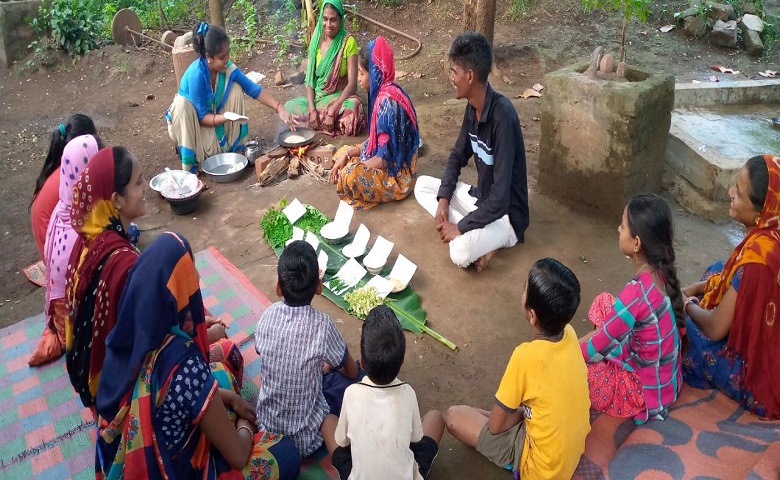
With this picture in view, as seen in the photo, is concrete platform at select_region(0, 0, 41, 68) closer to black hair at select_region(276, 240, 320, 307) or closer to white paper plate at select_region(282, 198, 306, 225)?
white paper plate at select_region(282, 198, 306, 225)

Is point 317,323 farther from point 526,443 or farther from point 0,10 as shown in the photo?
point 0,10

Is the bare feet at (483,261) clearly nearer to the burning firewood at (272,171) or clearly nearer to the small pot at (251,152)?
the burning firewood at (272,171)

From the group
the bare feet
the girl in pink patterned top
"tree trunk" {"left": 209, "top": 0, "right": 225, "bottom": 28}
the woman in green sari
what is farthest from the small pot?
the girl in pink patterned top

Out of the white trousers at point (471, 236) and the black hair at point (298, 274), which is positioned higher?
the black hair at point (298, 274)

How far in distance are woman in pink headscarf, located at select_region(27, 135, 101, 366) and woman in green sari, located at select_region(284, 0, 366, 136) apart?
319 centimetres

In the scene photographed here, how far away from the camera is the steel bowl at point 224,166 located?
17.2ft

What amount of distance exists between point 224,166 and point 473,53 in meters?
2.84

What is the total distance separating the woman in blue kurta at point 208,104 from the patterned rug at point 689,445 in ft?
13.6

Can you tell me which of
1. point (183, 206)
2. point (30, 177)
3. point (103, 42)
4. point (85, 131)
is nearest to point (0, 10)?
point (103, 42)

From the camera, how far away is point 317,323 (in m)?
2.50

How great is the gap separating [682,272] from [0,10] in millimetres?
9134

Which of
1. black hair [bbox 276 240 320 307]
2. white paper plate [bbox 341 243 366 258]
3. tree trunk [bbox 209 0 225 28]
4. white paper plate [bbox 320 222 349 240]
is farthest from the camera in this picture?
tree trunk [bbox 209 0 225 28]

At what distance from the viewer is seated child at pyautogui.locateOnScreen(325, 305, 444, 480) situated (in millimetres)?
2143

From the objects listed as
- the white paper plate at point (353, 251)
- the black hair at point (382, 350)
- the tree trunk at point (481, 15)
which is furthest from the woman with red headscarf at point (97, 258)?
the tree trunk at point (481, 15)
